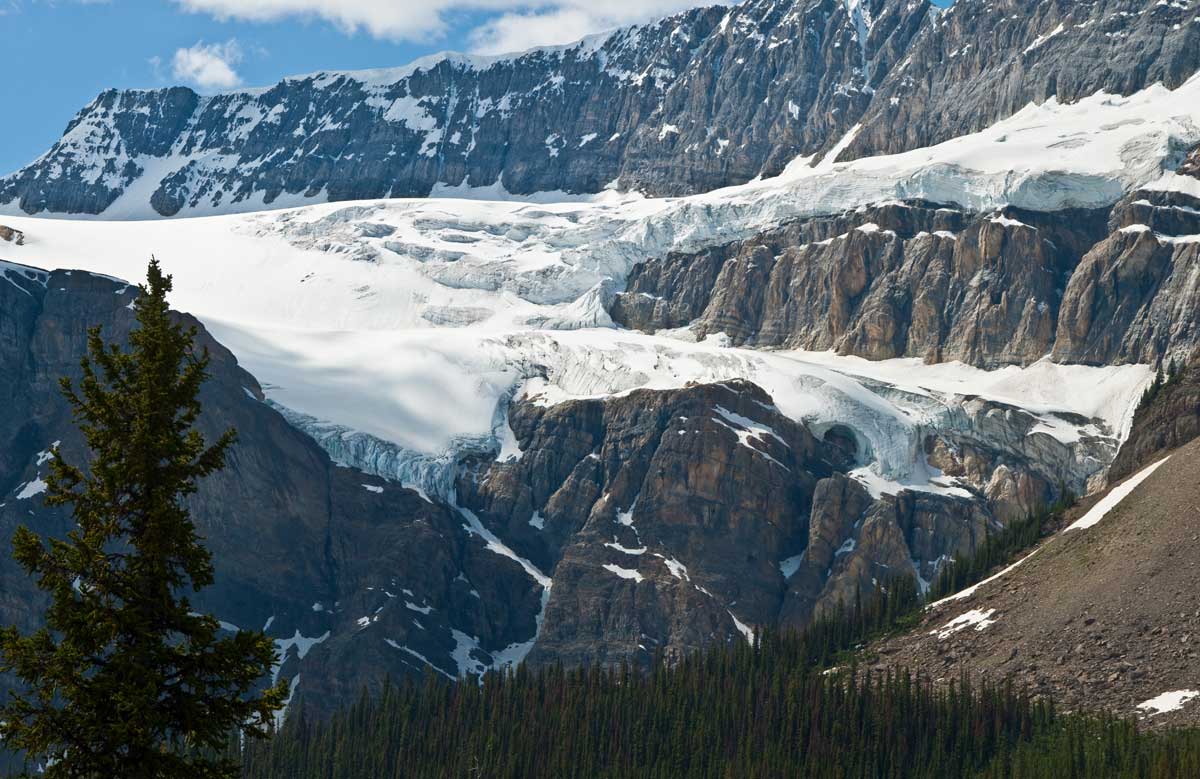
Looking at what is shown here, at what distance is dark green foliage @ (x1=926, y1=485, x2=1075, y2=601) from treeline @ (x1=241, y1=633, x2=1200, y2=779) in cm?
1502

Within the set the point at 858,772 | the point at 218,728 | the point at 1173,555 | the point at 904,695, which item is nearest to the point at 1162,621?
the point at 1173,555

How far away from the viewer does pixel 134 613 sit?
105 feet

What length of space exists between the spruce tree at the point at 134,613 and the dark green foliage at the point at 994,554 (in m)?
149

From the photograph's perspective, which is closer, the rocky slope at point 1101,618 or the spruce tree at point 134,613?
the spruce tree at point 134,613

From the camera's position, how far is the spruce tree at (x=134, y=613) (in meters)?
30.8

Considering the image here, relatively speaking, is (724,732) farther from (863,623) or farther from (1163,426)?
(1163,426)

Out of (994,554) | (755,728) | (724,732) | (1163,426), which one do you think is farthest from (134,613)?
(1163,426)

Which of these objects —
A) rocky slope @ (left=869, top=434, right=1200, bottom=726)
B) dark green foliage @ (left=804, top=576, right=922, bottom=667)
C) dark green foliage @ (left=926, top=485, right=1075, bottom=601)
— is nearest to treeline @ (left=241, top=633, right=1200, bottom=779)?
dark green foliage @ (left=804, top=576, right=922, bottom=667)

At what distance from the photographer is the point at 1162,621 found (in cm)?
14712

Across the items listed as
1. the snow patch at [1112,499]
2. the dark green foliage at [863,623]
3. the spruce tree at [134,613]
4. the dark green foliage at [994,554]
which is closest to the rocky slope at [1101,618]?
the snow patch at [1112,499]

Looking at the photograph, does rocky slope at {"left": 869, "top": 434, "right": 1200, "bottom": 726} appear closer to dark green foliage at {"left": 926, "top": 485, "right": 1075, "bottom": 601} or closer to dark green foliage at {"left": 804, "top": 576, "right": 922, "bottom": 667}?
dark green foliage at {"left": 804, "top": 576, "right": 922, "bottom": 667}

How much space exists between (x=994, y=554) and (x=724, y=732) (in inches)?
1729

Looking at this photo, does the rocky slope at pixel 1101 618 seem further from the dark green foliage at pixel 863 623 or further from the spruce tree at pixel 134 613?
the spruce tree at pixel 134 613

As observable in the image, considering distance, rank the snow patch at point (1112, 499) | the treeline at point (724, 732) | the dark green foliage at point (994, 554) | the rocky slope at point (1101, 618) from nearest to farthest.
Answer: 1. the treeline at point (724, 732)
2. the rocky slope at point (1101, 618)
3. the snow patch at point (1112, 499)
4. the dark green foliage at point (994, 554)
